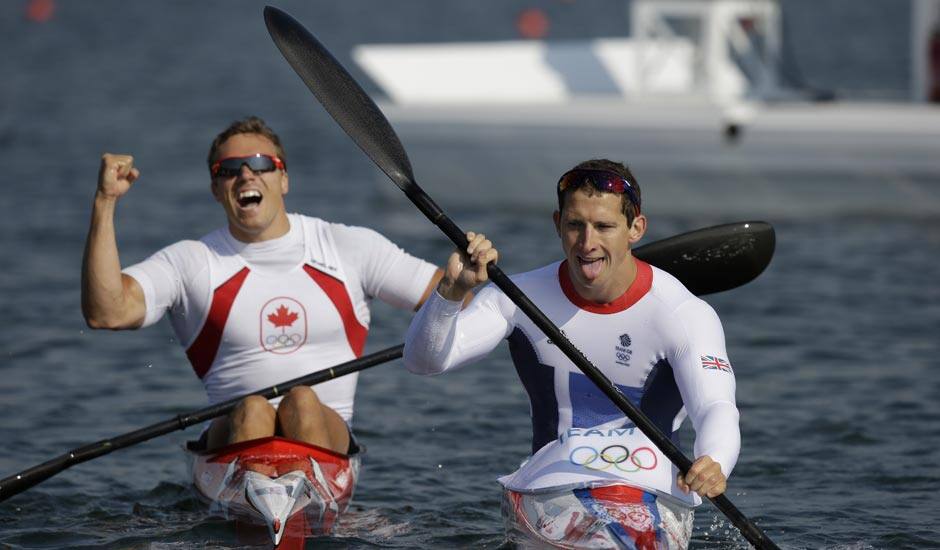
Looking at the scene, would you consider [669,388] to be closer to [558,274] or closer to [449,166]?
[558,274]

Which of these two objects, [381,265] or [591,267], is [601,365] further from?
[381,265]

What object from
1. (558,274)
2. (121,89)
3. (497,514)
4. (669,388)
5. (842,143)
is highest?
(121,89)

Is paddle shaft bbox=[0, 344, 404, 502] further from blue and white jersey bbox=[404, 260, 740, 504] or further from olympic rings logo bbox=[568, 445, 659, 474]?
olympic rings logo bbox=[568, 445, 659, 474]

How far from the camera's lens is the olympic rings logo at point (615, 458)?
17.4ft

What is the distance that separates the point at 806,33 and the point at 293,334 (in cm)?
3994

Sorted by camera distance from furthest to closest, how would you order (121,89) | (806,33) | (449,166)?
(806,33) → (121,89) → (449,166)

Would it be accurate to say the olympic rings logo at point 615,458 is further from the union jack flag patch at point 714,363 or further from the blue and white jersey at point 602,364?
the union jack flag patch at point 714,363

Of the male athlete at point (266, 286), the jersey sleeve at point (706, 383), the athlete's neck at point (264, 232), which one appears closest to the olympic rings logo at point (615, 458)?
the jersey sleeve at point (706, 383)

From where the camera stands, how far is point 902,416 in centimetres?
876

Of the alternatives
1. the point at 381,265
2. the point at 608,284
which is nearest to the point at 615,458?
the point at 608,284

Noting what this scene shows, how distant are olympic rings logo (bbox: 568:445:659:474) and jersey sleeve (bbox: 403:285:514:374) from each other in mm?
470

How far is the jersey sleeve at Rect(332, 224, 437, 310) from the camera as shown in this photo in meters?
6.62

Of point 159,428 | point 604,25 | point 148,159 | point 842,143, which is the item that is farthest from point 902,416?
point 604,25

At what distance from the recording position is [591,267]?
517cm
